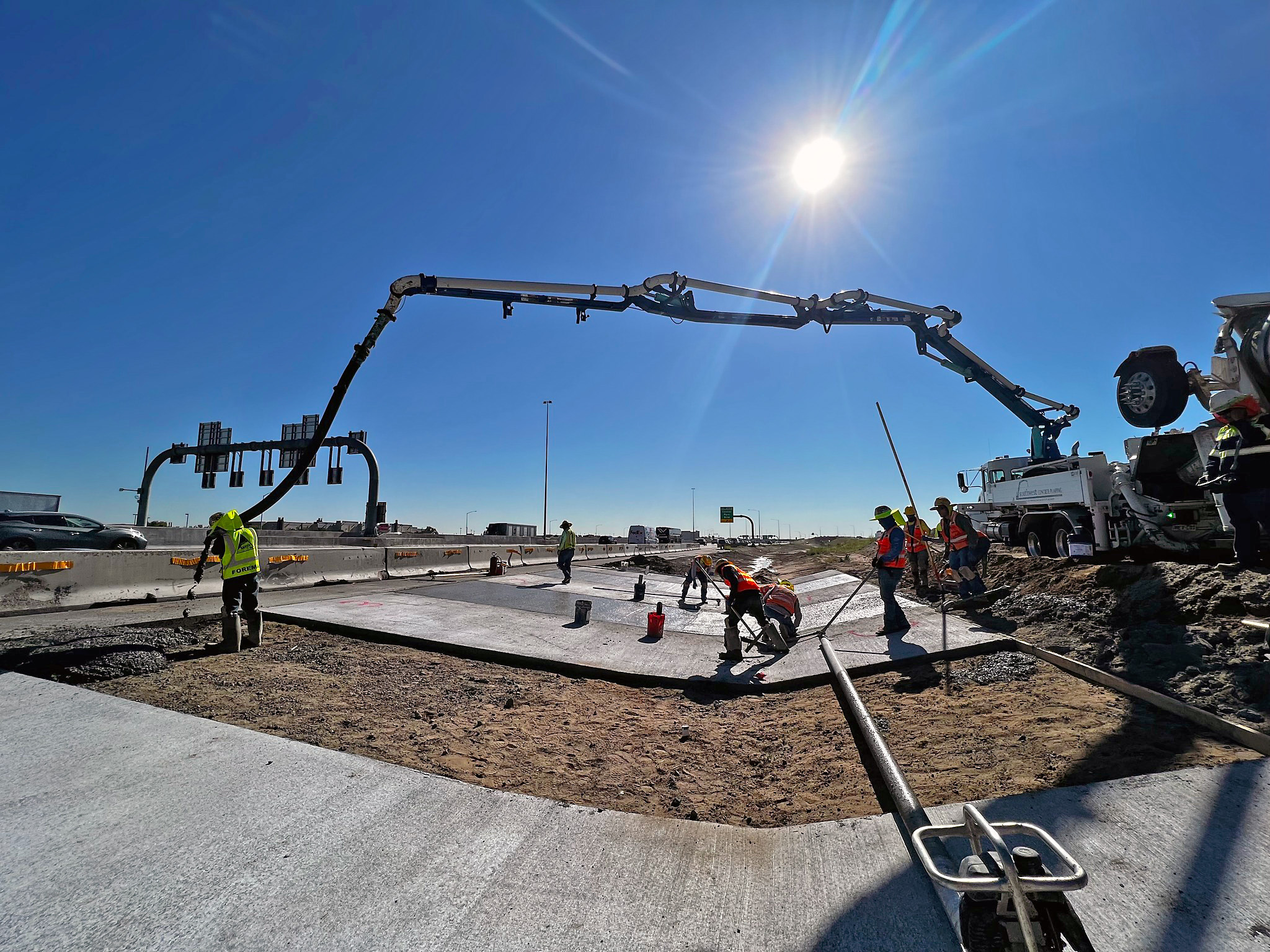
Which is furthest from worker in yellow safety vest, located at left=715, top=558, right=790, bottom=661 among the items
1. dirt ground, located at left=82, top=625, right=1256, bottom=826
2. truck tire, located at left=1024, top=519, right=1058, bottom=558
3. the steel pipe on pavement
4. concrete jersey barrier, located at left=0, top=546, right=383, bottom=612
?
concrete jersey barrier, located at left=0, top=546, right=383, bottom=612

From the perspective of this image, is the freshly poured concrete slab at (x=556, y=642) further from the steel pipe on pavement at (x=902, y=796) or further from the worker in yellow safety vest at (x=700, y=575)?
the worker in yellow safety vest at (x=700, y=575)

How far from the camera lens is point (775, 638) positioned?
24.0ft

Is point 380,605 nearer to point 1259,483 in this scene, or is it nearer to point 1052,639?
point 1052,639

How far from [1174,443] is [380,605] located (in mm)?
12001

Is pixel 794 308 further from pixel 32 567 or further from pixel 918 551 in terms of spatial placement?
pixel 32 567

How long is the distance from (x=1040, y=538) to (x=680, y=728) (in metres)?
10.2

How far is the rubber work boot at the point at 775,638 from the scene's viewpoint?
7.26m

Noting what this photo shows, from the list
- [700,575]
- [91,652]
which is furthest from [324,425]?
[700,575]

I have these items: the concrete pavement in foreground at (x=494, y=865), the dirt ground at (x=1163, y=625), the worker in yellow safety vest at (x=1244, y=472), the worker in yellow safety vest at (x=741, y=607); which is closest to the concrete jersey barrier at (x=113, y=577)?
the concrete pavement in foreground at (x=494, y=865)

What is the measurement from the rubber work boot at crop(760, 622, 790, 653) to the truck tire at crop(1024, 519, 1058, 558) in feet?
22.4

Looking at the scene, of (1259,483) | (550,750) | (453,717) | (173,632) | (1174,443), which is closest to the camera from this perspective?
(550,750)

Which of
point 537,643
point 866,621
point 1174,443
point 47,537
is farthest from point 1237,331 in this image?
point 47,537

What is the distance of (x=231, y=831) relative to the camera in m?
2.50

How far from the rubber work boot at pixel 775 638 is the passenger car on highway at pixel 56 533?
1510 centimetres
